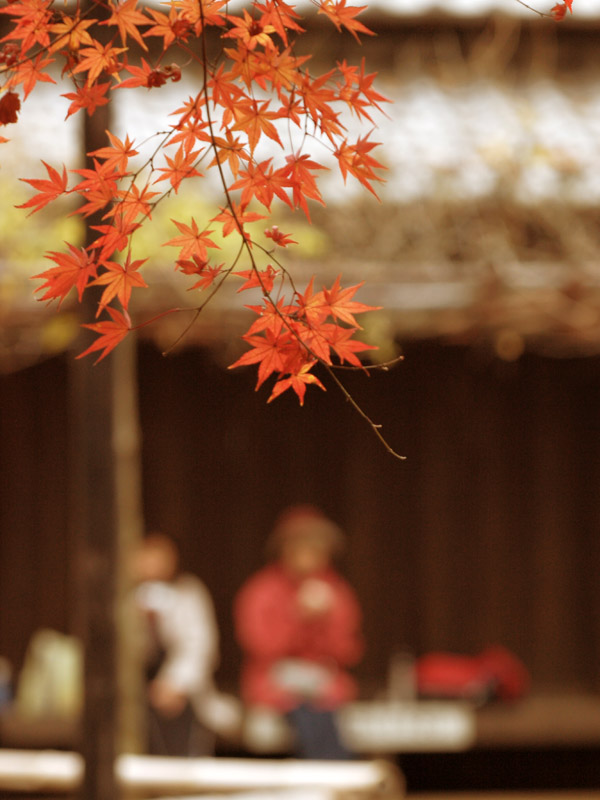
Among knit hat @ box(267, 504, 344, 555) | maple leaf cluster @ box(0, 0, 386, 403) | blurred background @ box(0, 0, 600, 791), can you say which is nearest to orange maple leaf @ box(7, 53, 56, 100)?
maple leaf cluster @ box(0, 0, 386, 403)

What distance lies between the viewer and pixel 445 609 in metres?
7.82

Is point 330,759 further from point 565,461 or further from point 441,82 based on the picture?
point 441,82

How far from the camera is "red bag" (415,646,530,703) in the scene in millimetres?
6824

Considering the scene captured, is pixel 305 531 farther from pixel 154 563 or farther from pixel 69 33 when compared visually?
pixel 69 33

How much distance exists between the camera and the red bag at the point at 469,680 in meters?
6.82

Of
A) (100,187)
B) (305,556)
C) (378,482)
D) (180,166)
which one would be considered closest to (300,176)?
(180,166)

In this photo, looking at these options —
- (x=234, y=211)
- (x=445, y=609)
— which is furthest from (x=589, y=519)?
(x=234, y=211)

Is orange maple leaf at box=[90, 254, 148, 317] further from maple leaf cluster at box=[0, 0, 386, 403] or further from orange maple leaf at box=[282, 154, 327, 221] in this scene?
orange maple leaf at box=[282, 154, 327, 221]

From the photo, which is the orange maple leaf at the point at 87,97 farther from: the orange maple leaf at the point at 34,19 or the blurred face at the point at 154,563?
the blurred face at the point at 154,563

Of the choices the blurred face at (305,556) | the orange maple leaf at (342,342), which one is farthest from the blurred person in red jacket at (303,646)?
the orange maple leaf at (342,342)

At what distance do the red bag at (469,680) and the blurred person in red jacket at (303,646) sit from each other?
1076 mm

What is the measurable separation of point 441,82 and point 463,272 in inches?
71.4

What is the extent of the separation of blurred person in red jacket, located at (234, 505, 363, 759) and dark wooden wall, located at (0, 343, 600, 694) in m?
1.91

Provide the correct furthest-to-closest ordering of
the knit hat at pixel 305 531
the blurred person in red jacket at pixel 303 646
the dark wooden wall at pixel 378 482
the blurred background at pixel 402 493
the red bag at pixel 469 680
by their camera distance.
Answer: the dark wooden wall at pixel 378 482
the blurred background at pixel 402 493
the red bag at pixel 469 680
the knit hat at pixel 305 531
the blurred person in red jacket at pixel 303 646
